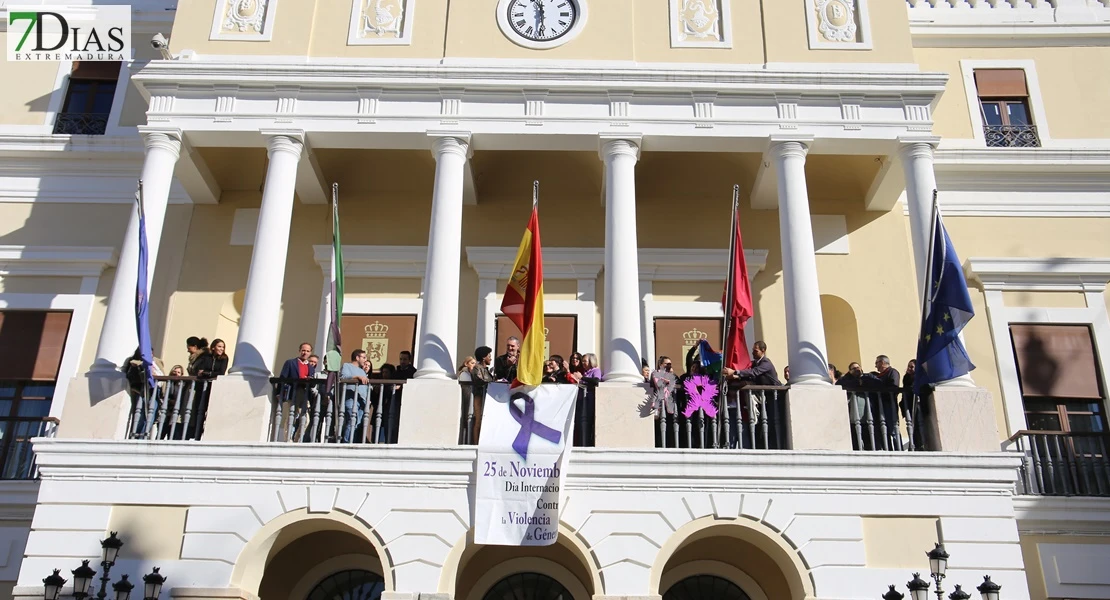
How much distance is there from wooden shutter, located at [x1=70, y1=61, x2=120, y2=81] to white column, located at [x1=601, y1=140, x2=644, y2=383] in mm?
8701

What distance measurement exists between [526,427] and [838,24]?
751 cm

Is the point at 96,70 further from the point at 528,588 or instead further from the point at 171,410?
the point at 528,588

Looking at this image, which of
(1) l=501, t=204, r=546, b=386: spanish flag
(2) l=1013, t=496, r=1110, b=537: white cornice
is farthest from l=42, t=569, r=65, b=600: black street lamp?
(2) l=1013, t=496, r=1110, b=537: white cornice

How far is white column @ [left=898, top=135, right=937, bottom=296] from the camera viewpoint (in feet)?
42.3

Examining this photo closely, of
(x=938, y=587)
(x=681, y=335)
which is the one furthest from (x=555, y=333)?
(x=938, y=587)

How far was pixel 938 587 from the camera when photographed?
9.98m

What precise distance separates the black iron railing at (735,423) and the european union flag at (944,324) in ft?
5.25

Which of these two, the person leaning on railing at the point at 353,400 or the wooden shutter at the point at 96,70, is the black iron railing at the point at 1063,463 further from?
the wooden shutter at the point at 96,70

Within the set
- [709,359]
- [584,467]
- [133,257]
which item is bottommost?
[584,467]

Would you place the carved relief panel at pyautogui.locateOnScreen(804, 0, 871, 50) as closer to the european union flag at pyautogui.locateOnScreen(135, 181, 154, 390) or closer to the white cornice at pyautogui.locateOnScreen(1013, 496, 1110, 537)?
the white cornice at pyautogui.locateOnScreen(1013, 496, 1110, 537)

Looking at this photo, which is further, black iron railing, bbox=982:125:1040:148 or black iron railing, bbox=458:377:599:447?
black iron railing, bbox=982:125:1040:148

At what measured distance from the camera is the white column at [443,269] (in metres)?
12.1

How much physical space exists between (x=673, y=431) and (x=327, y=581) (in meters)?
5.12
